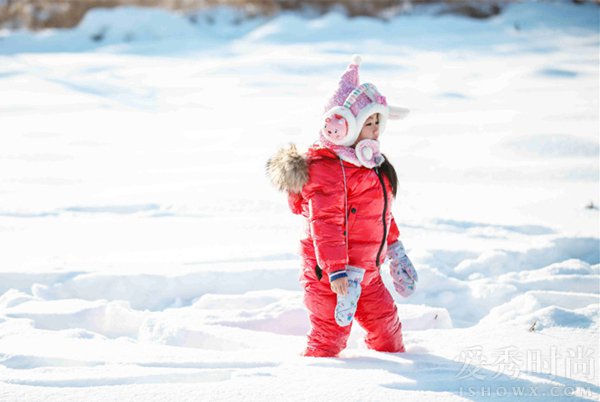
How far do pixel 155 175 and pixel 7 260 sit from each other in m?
1.80

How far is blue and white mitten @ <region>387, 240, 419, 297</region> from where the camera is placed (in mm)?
2406

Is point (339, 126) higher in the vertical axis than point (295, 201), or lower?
higher

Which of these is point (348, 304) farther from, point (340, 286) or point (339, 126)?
point (339, 126)

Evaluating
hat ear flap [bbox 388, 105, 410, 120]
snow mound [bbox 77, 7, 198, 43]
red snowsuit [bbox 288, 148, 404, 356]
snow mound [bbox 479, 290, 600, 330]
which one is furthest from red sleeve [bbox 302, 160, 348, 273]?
snow mound [bbox 77, 7, 198, 43]

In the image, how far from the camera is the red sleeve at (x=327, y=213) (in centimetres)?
217

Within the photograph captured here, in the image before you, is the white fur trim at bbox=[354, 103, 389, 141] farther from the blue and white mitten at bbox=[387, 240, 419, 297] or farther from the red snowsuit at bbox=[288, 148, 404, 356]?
the blue and white mitten at bbox=[387, 240, 419, 297]

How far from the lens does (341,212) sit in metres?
2.21

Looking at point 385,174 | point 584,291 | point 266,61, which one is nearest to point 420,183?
→ point 584,291

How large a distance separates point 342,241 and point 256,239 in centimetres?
149

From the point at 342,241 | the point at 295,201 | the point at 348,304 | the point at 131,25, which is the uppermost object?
the point at 131,25

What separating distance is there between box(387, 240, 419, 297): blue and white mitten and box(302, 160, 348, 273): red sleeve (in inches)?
13.2

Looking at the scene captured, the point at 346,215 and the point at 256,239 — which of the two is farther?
the point at 256,239

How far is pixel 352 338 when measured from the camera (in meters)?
2.66

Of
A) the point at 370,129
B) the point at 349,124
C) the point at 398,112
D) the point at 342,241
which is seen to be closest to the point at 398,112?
the point at 398,112
